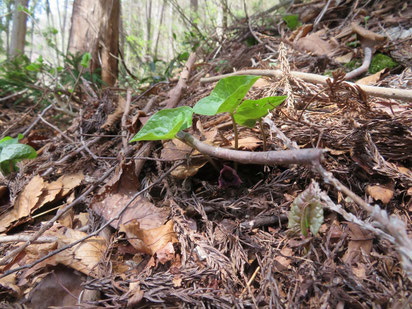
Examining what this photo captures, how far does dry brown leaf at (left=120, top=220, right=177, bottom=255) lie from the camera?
3.40ft

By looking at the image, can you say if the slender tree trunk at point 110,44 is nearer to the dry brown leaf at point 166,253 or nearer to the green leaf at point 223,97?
the green leaf at point 223,97

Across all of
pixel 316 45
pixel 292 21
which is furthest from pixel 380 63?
pixel 292 21

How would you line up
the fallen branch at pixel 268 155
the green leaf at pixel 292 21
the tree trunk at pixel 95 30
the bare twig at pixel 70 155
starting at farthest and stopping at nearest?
the tree trunk at pixel 95 30
the green leaf at pixel 292 21
the bare twig at pixel 70 155
the fallen branch at pixel 268 155

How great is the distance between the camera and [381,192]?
38.7 inches

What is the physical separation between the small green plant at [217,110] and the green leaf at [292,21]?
280cm

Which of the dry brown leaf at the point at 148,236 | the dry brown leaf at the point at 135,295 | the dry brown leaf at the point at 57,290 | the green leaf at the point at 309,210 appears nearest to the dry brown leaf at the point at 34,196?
the dry brown leaf at the point at 57,290

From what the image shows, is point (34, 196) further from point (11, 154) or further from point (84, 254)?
point (84, 254)

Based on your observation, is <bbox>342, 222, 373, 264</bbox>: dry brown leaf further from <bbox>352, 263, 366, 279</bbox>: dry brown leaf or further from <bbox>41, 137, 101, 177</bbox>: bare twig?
<bbox>41, 137, 101, 177</bbox>: bare twig

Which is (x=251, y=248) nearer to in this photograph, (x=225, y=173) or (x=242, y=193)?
(x=242, y=193)

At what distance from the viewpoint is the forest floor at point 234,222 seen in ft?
2.60

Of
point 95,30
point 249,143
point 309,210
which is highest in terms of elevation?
point 95,30

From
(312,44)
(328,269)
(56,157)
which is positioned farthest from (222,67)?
(328,269)

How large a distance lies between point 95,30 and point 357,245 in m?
4.21

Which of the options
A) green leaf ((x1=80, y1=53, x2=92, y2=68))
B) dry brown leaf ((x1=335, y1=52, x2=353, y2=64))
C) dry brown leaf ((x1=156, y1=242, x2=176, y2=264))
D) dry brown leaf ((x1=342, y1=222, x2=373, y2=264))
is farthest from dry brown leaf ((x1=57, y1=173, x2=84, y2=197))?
dry brown leaf ((x1=335, y1=52, x2=353, y2=64))
